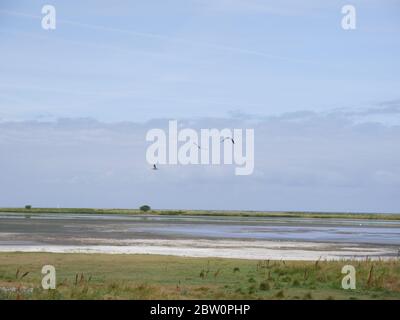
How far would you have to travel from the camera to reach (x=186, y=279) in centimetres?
2819

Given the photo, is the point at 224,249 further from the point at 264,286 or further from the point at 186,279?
the point at 264,286

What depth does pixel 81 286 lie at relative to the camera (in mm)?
24156

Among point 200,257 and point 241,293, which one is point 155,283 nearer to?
point 241,293

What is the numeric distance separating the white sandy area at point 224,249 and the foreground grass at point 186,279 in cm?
515

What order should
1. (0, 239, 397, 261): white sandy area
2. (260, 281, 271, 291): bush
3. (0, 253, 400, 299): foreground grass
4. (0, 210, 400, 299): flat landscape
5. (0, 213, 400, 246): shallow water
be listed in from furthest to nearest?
(0, 213, 400, 246): shallow water
(0, 239, 397, 261): white sandy area
(260, 281, 271, 291): bush
(0, 210, 400, 299): flat landscape
(0, 253, 400, 299): foreground grass

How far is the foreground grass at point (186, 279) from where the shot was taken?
23.1 metres

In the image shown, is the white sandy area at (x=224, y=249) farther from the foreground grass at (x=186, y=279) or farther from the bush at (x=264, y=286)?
the bush at (x=264, y=286)

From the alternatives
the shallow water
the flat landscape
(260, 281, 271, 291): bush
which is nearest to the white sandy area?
the flat landscape

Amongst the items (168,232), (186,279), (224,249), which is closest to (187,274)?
(186,279)

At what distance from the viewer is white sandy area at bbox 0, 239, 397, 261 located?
41.3 m

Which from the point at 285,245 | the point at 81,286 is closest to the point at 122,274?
the point at 81,286

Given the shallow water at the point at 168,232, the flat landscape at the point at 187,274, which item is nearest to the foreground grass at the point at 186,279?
the flat landscape at the point at 187,274

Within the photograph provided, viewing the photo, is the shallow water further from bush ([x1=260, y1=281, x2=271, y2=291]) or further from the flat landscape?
bush ([x1=260, y1=281, x2=271, y2=291])

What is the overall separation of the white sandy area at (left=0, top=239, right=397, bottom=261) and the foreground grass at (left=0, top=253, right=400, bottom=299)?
16.9ft
